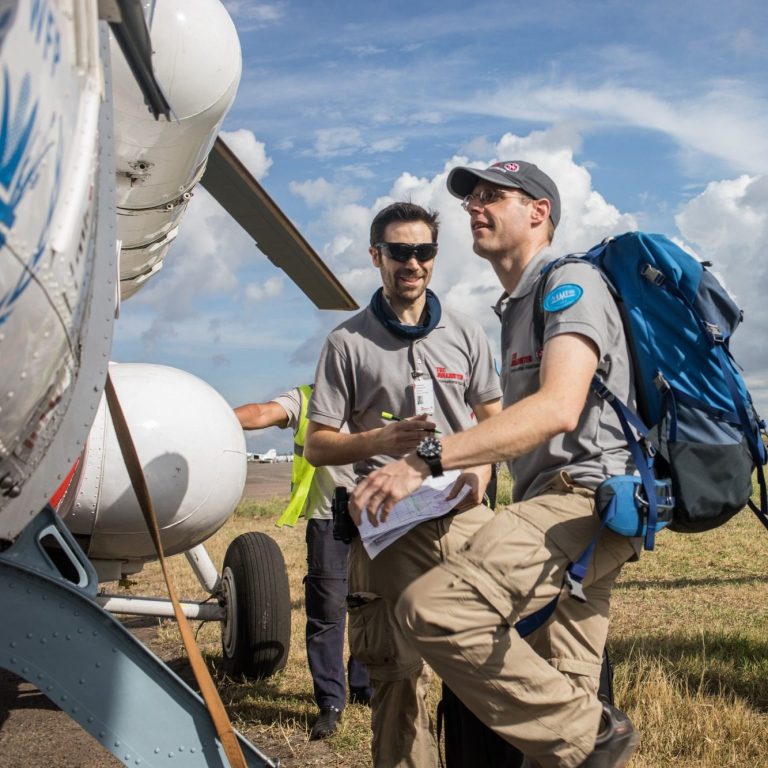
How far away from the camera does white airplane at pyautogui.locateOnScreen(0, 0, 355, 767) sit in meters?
1.47

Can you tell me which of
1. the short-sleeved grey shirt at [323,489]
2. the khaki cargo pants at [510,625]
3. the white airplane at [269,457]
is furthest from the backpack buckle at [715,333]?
the white airplane at [269,457]

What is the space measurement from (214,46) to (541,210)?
158 centimetres

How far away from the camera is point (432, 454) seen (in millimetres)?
2236

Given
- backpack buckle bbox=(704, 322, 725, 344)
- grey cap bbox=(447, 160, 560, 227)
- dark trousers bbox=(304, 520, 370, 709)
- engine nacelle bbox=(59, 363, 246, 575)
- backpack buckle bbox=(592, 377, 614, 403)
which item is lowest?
A: dark trousers bbox=(304, 520, 370, 709)

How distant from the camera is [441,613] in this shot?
2.28m

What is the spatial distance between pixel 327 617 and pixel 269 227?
2.52m

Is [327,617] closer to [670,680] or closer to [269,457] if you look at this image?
[670,680]

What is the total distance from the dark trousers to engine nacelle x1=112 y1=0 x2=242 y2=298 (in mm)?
1713

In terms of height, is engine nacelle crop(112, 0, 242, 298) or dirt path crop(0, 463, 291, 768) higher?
engine nacelle crop(112, 0, 242, 298)

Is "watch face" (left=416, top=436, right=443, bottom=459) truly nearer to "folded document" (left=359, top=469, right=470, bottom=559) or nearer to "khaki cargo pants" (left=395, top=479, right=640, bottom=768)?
"khaki cargo pants" (left=395, top=479, right=640, bottom=768)

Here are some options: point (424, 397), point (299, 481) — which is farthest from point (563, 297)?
point (299, 481)

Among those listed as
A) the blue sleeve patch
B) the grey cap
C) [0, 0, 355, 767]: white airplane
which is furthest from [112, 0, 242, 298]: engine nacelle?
the blue sleeve patch

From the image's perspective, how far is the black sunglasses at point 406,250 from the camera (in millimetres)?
3350

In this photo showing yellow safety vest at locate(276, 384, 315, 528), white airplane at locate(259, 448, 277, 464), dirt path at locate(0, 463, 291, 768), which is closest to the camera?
dirt path at locate(0, 463, 291, 768)
